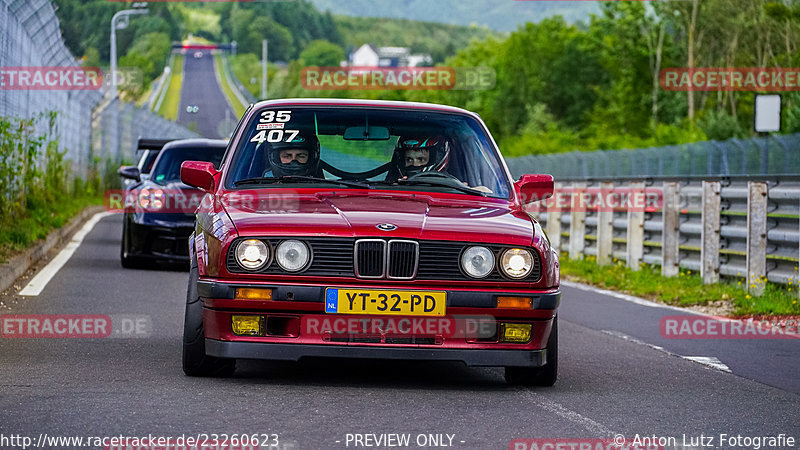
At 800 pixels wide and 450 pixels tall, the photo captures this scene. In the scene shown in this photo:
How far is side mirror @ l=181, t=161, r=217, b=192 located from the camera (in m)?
8.06

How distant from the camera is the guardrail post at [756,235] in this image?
46.4 feet

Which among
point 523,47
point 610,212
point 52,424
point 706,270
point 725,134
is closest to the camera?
point 52,424

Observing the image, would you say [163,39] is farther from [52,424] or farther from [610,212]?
[52,424]

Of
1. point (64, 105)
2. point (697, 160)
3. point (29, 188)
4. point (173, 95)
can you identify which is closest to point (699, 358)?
point (697, 160)

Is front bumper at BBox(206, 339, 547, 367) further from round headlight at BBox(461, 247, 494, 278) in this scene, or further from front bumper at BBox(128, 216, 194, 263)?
front bumper at BBox(128, 216, 194, 263)

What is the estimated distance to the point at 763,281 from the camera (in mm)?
14039

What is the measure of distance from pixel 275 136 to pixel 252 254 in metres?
1.45

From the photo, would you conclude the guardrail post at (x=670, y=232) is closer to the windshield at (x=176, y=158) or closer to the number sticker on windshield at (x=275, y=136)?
the windshield at (x=176, y=158)

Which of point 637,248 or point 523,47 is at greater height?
point 523,47

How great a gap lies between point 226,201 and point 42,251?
396 inches

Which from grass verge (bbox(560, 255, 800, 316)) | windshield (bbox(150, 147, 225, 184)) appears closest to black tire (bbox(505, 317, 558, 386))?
grass verge (bbox(560, 255, 800, 316))

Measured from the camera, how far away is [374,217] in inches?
278

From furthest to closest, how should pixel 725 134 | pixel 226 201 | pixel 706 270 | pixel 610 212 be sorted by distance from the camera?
pixel 725 134
pixel 610 212
pixel 706 270
pixel 226 201

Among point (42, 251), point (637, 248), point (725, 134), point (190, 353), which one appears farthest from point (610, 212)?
point (725, 134)
